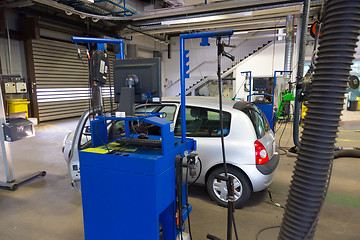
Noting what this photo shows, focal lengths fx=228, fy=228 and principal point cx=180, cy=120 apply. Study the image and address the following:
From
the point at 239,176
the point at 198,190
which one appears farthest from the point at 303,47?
the point at 198,190

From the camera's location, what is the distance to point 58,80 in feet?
34.8

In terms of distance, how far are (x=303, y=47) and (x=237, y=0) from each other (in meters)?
4.05

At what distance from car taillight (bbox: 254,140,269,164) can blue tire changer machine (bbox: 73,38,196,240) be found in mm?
1228

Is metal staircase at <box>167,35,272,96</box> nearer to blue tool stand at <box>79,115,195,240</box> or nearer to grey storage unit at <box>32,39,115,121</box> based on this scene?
grey storage unit at <box>32,39,115,121</box>

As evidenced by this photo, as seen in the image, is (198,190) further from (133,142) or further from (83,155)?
(83,155)

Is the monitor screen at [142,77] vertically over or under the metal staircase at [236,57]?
under

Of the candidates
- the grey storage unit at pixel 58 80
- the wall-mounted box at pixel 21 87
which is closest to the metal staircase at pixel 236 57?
the grey storage unit at pixel 58 80

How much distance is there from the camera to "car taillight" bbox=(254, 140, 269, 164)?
286 centimetres

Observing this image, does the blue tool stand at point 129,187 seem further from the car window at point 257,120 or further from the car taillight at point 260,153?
the car window at point 257,120

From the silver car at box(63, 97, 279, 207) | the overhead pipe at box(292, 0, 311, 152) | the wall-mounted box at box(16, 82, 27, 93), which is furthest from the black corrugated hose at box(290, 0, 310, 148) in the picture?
the wall-mounted box at box(16, 82, 27, 93)

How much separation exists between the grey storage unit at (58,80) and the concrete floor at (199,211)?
6.33m

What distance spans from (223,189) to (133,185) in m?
1.68

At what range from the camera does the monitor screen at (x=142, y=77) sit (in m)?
1.92

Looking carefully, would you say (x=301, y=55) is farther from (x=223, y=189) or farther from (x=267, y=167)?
(x=223, y=189)
